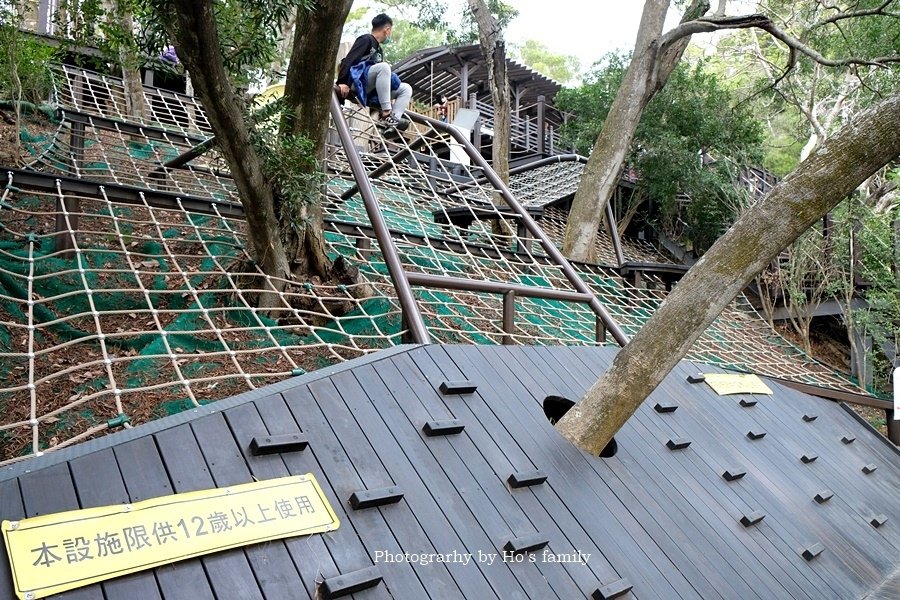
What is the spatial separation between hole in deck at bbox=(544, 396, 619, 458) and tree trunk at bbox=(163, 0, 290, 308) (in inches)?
63.5

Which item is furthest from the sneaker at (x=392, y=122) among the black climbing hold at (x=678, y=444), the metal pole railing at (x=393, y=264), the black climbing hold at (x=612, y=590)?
the black climbing hold at (x=612, y=590)

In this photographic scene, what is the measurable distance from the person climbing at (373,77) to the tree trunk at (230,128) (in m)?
1.74

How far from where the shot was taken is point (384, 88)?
511 cm

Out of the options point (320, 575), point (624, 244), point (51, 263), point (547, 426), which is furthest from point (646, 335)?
point (624, 244)

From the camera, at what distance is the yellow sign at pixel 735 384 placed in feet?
11.5

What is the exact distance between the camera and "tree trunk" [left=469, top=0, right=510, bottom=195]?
23.7 feet

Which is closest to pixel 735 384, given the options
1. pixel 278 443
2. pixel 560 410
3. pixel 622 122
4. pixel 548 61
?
pixel 560 410

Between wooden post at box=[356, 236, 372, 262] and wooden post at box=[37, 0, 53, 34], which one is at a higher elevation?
wooden post at box=[37, 0, 53, 34]

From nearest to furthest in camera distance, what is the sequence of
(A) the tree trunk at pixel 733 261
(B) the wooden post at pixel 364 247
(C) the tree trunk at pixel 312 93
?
(A) the tree trunk at pixel 733 261, (C) the tree trunk at pixel 312 93, (B) the wooden post at pixel 364 247

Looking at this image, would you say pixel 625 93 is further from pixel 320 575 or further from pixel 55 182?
pixel 320 575

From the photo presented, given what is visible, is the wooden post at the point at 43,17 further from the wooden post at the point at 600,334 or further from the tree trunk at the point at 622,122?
the wooden post at the point at 600,334

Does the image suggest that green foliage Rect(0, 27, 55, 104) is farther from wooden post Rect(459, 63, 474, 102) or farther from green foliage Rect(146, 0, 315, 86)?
wooden post Rect(459, 63, 474, 102)

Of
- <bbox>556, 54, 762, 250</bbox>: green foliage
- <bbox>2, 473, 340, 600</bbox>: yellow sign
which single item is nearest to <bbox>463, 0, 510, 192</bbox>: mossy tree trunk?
<bbox>556, 54, 762, 250</bbox>: green foliage

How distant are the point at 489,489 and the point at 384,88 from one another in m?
3.82
